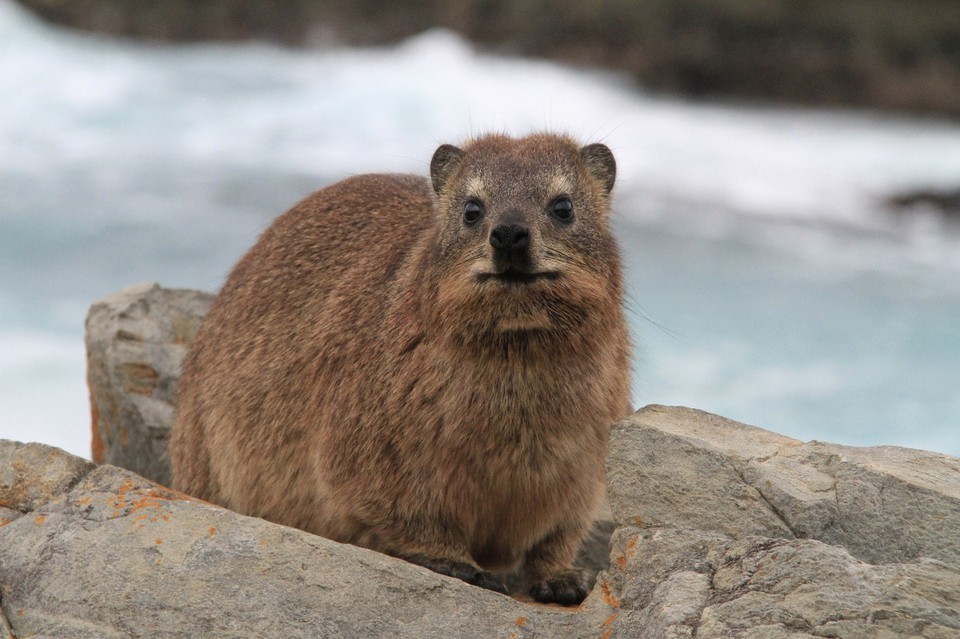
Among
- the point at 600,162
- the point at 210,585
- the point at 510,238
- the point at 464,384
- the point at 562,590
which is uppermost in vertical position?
the point at 600,162

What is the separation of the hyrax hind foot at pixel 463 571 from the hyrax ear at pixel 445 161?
2.28 metres

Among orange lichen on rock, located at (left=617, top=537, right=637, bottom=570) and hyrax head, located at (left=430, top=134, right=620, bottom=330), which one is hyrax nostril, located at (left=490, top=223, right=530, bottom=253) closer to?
hyrax head, located at (left=430, top=134, right=620, bottom=330)

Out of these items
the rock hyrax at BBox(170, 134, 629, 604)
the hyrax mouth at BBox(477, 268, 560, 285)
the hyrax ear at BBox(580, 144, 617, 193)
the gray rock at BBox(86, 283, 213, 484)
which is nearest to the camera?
the hyrax mouth at BBox(477, 268, 560, 285)

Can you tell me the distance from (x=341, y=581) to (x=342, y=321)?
7.59ft

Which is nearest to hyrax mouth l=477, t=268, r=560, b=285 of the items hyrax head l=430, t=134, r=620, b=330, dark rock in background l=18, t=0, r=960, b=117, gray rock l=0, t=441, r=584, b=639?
hyrax head l=430, t=134, r=620, b=330

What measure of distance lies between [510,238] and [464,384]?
0.95 metres

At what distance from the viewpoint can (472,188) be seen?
704cm

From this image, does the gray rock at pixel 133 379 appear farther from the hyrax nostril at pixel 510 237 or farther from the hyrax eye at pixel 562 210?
the hyrax nostril at pixel 510 237

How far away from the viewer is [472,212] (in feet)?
22.8

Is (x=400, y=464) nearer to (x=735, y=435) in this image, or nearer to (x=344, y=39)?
(x=735, y=435)

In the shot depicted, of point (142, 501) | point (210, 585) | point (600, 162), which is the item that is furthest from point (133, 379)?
point (600, 162)

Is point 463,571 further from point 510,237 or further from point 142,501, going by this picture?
point 510,237

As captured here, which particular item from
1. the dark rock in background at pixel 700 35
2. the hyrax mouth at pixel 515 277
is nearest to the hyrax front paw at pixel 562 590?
the hyrax mouth at pixel 515 277

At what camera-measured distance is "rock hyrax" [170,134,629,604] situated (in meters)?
6.75
